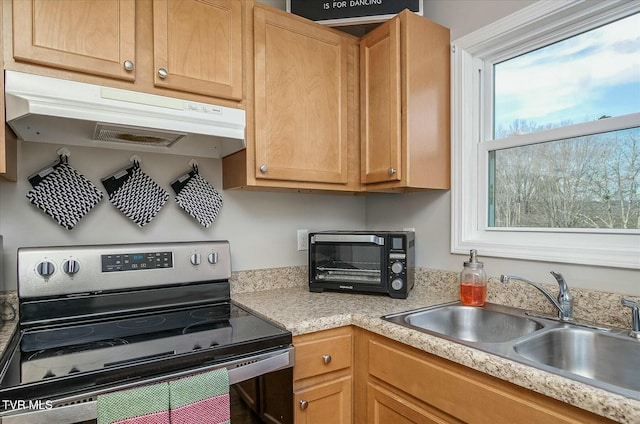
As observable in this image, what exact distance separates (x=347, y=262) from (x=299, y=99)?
2.65 feet

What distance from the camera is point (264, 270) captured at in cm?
194

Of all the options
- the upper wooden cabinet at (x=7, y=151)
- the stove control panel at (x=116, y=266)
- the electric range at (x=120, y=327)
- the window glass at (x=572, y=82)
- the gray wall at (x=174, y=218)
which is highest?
the window glass at (x=572, y=82)

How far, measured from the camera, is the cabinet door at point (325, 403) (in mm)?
1313

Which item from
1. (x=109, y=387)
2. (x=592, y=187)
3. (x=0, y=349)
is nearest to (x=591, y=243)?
(x=592, y=187)

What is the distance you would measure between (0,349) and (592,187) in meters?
2.09

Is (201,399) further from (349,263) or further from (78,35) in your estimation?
(78,35)

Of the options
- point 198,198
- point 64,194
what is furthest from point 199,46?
point 64,194

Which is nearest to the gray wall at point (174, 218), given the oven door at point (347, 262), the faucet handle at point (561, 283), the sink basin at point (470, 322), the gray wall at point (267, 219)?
the gray wall at point (267, 219)

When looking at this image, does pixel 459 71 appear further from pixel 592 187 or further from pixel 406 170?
pixel 592 187

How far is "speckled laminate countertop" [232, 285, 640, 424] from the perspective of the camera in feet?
2.53

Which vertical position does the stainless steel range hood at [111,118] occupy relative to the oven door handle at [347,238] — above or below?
above

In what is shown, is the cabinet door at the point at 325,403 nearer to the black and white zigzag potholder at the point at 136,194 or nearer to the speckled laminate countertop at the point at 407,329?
the speckled laminate countertop at the point at 407,329

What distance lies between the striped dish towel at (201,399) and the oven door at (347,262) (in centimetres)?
84

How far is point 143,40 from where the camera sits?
1.35 meters
